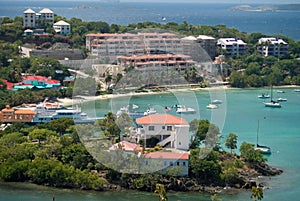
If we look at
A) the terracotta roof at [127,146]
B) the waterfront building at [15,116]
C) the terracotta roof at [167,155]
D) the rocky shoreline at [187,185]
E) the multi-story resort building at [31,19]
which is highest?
the multi-story resort building at [31,19]

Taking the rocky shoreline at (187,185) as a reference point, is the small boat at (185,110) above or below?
above

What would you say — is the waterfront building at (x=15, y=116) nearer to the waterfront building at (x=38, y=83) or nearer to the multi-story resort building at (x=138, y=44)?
the waterfront building at (x=38, y=83)

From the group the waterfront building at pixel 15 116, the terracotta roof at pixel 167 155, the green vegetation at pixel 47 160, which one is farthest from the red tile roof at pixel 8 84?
the terracotta roof at pixel 167 155

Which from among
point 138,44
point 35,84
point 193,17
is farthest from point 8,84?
point 193,17

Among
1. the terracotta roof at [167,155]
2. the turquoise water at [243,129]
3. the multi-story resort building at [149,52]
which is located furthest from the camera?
the multi-story resort building at [149,52]

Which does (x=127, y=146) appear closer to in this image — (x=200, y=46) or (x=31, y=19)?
(x=200, y=46)

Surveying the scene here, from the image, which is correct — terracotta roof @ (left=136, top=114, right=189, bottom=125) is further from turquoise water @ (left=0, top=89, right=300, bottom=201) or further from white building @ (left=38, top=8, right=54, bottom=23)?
white building @ (left=38, top=8, right=54, bottom=23)
